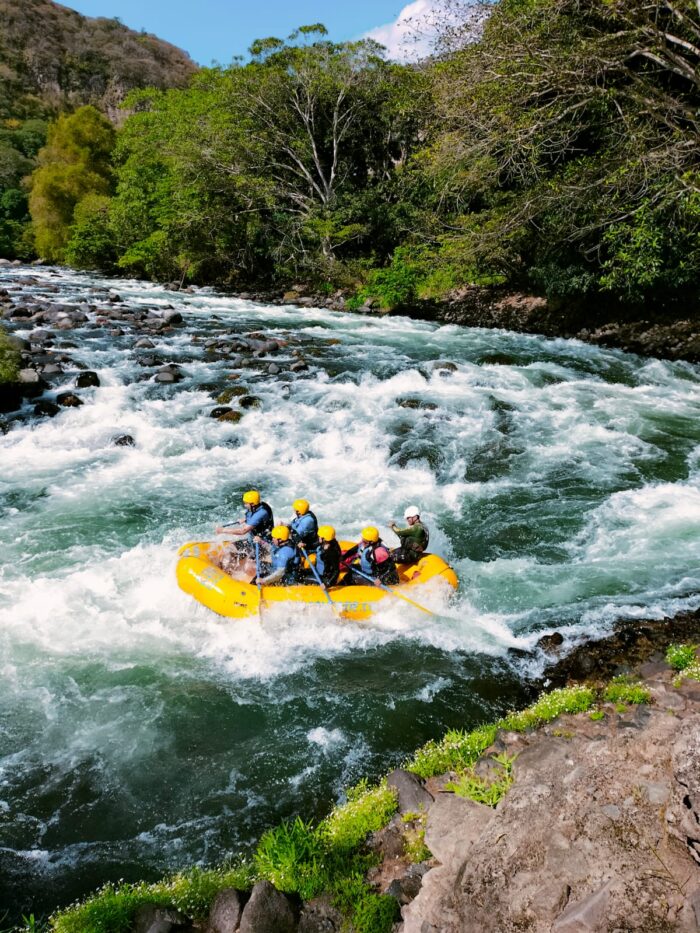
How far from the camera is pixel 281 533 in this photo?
7.33 m

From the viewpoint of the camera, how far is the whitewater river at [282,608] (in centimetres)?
498

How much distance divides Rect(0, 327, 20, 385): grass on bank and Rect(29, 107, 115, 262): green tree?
2806 cm

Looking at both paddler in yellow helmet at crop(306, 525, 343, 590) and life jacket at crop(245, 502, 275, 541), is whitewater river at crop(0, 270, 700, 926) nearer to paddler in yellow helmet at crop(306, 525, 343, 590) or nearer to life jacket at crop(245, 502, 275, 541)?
paddler in yellow helmet at crop(306, 525, 343, 590)

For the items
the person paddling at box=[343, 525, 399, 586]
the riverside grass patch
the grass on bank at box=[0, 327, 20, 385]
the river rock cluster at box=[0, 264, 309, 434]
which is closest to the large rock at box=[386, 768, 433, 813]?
the riverside grass patch

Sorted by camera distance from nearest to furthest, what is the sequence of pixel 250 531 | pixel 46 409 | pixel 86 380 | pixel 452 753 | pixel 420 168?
pixel 452 753, pixel 250 531, pixel 46 409, pixel 86 380, pixel 420 168

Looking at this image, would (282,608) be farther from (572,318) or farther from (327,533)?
(572,318)

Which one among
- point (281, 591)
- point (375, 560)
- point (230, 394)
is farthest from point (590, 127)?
point (281, 591)

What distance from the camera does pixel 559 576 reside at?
7.77 m

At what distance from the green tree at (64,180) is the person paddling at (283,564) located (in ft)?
122

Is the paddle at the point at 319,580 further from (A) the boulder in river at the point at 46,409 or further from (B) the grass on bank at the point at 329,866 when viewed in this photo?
(A) the boulder in river at the point at 46,409

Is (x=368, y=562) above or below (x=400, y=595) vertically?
above

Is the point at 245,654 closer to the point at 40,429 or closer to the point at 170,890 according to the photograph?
the point at 170,890

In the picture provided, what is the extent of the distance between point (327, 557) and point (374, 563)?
63cm

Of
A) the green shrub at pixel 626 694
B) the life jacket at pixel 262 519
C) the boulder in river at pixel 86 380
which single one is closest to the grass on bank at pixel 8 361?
the boulder in river at pixel 86 380
